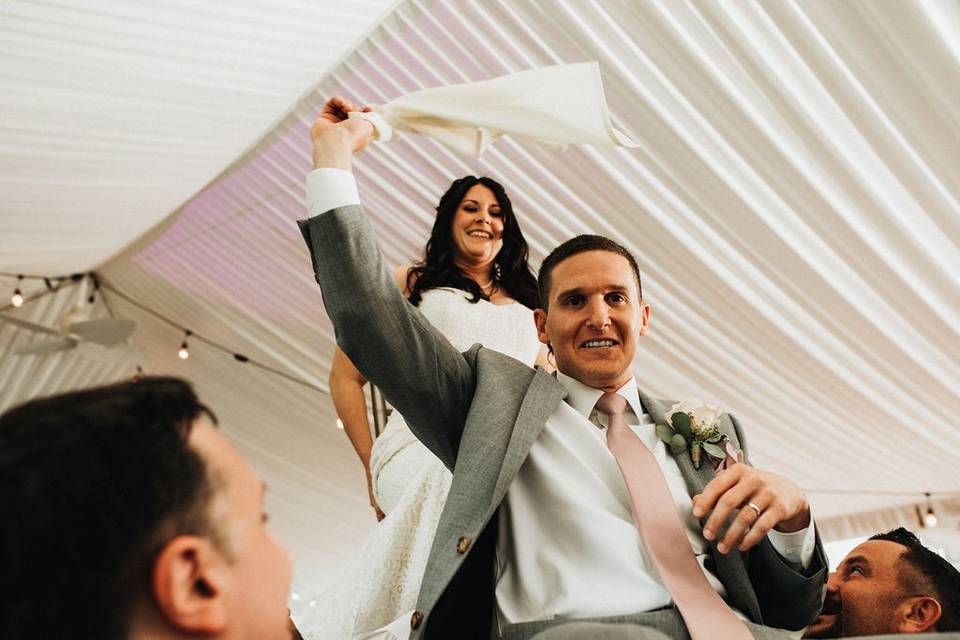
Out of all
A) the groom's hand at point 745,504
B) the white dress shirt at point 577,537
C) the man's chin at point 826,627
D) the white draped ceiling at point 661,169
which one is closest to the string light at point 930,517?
the white draped ceiling at point 661,169

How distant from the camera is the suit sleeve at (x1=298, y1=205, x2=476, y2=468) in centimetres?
157

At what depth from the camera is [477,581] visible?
1.61m

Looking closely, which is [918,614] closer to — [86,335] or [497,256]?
[497,256]

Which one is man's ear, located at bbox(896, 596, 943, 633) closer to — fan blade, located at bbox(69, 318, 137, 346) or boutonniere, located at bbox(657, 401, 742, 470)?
boutonniere, located at bbox(657, 401, 742, 470)

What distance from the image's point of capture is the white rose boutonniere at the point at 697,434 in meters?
1.78

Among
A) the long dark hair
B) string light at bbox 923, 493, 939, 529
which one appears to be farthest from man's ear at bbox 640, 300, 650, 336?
string light at bbox 923, 493, 939, 529

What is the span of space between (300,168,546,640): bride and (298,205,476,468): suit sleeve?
72 cm

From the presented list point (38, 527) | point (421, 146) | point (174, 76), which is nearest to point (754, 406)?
point (421, 146)

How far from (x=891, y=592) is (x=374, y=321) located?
1332 millimetres

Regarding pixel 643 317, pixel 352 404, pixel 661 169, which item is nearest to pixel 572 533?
pixel 643 317

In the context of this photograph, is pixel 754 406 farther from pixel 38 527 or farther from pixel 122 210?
pixel 38 527

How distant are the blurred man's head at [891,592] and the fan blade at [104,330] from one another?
5.53 meters

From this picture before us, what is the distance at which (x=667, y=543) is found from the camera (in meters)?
1.58

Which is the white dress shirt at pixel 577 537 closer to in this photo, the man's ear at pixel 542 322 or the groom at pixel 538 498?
the groom at pixel 538 498
